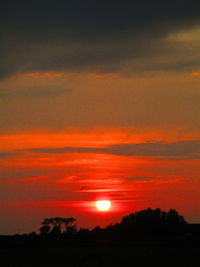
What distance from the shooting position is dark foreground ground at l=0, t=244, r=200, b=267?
30.2m

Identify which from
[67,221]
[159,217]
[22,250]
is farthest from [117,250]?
[67,221]

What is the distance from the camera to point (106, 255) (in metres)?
32.2

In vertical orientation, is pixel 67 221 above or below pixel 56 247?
above

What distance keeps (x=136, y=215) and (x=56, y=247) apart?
3199 cm

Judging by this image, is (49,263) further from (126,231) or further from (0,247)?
(126,231)

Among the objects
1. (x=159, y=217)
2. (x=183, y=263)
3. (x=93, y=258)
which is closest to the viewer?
(x=93, y=258)

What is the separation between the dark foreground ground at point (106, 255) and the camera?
30.2 meters

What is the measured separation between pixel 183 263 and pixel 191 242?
302 inches

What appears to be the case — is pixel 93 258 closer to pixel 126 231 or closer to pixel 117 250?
pixel 117 250

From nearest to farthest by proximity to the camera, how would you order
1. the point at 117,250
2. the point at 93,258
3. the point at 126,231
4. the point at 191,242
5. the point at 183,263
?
the point at 93,258 → the point at 183,263 → the point at 117,250 → the point at 191,242 → the point at 126,231

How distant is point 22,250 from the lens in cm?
3391

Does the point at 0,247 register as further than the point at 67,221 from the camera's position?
No

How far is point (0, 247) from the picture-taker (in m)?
35.5

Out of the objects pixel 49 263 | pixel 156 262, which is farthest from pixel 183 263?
pixel 49 263
